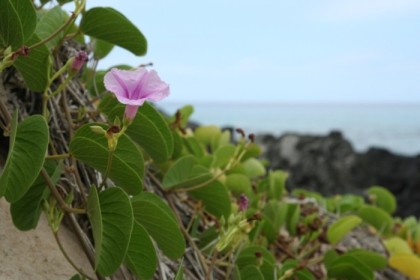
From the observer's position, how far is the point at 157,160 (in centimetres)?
109

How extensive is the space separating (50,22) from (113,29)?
0.11 metres

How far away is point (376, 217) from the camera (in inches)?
78.9

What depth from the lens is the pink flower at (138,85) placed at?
0.78 m

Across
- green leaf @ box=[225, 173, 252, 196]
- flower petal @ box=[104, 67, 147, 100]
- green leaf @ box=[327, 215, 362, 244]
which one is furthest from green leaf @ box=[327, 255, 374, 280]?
flower petal @ box=[104, 67, 147, 100]

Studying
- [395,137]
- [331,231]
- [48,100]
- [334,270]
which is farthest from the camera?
[395,137]

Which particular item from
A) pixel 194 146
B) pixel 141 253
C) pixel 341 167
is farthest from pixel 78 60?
pixel 341 167

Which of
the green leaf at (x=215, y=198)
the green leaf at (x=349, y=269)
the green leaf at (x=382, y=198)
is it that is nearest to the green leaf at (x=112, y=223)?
the green leaf at (x=215, y=198)

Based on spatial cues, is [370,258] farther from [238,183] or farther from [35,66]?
[35,66]

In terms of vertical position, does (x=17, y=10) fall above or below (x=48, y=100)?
above

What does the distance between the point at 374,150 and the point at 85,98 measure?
27.4 ft

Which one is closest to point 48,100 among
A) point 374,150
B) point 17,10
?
point 17,10

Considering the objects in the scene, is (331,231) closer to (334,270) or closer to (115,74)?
(334,270)

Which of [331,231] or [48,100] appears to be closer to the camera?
[48,100]

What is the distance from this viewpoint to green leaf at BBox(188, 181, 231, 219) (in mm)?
1286
